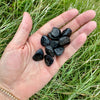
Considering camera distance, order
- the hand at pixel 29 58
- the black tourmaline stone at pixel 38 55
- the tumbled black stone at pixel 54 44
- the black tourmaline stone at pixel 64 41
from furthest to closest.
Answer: the tumbled black stone at pixel 54 44 < the black tourmaline stone at pixel 64 41 < the black tourmaline stone at pixel 38 55 < the hand at pixel 29 58

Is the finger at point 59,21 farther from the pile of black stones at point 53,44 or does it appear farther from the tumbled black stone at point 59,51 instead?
the tumbled black stone at point 59,51

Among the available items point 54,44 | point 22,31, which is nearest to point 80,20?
point 54,44

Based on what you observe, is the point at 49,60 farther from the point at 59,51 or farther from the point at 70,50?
the point at 70,50

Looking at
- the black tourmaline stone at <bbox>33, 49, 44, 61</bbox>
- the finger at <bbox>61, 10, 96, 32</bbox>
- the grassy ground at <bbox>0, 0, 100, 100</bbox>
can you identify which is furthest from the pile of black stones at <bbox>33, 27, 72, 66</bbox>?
the grassy ground at <bbox>0, 0, 100, 100</bbox>

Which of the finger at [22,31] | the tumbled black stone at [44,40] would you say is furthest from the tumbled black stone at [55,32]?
the finger at [22,31]

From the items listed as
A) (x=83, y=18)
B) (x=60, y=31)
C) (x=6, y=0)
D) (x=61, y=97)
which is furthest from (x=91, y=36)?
(x=6, y=0)

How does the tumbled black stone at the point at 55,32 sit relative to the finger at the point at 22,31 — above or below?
below

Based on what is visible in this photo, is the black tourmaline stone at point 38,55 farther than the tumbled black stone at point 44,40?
No

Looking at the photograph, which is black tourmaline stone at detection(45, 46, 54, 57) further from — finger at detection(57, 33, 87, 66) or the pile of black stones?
finger at detection(57, 33, 87, 66)
